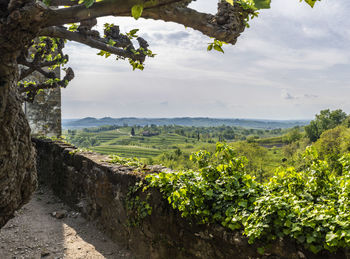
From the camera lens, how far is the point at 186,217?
12.6 ft

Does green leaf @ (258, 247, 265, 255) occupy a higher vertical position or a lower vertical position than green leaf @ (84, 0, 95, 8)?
lower

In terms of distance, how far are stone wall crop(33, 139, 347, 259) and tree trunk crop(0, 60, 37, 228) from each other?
1.83m

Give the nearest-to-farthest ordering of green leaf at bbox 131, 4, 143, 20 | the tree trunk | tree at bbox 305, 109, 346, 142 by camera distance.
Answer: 1. green leaf at bbox 131, 4, 143, 20
2. the tree trunk
3. tree at bbox 305, 109, 346, 142

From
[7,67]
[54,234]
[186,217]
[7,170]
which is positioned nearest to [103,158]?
[54,234]

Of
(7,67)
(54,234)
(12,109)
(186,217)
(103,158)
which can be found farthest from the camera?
(103,158)

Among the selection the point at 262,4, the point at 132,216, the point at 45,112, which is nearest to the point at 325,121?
the point at 45,112

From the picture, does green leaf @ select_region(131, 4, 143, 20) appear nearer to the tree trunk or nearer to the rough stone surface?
the tree trunk

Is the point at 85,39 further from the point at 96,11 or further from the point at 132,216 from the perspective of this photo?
the point at 132,216

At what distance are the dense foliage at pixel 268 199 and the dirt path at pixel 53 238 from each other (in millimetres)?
1946

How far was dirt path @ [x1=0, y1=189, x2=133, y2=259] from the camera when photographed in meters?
4.94

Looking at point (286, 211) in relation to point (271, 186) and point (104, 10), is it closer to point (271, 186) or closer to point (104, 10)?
point (271, 186)

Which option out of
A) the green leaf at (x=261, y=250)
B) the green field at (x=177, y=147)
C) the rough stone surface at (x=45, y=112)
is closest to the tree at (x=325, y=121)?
the green field at (x=177, y=147)

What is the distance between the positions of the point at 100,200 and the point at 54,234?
1076 millimetres

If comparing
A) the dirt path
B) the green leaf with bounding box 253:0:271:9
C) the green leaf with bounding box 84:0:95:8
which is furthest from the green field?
the dirt path
